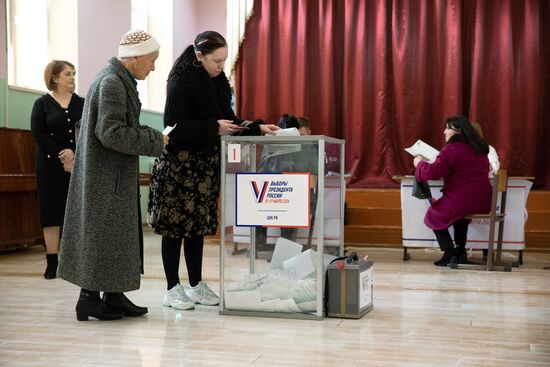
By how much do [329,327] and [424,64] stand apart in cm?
541

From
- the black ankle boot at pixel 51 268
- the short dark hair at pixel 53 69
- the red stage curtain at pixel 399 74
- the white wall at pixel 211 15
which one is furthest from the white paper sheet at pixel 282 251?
the white wall at pixel 211 15

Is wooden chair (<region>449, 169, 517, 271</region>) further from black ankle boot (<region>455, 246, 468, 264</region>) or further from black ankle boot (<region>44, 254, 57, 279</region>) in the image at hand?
black ankle boot (<region>44, 254, 57, 279</region>)

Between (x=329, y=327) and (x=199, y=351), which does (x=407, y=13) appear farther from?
(x=199, y=351)

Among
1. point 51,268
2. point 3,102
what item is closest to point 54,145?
Result: point 51,268

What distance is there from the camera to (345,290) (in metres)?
3.58

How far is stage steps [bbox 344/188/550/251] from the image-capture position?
7.32m

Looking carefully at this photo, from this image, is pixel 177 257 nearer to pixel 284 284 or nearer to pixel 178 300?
pixel 178 300

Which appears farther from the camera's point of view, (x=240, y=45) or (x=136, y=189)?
(x=240, y=45)

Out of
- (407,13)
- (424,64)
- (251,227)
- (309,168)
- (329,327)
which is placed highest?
(407,13)

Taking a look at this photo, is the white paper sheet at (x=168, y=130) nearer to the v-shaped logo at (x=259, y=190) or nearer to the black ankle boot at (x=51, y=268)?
the v-shaped logo at (x=259, y=190)

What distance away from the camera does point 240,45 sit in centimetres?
874

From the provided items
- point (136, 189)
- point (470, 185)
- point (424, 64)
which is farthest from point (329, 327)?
point (424, 64)

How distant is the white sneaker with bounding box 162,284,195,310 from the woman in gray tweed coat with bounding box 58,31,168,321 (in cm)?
39

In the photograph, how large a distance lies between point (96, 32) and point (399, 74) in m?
3.21
